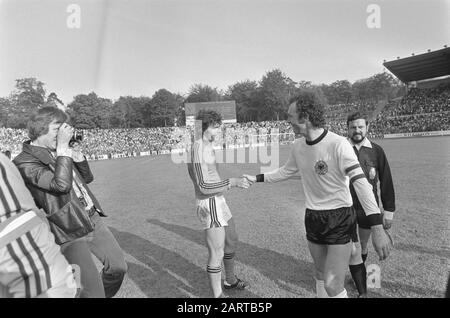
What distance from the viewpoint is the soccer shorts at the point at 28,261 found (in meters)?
1.53

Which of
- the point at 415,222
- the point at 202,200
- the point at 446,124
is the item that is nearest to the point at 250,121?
the point at 446,124

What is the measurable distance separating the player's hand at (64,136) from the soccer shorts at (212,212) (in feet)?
4.54

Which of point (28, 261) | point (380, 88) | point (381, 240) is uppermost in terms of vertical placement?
point (380, 88)

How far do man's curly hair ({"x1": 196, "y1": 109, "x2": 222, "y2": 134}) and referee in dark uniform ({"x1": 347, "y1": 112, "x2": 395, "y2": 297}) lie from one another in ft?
5.02

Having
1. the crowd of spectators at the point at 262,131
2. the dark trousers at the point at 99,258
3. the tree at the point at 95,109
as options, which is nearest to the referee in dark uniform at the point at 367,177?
the dark trousers at the point at 99,258

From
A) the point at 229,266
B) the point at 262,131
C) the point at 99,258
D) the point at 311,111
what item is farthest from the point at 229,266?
the point at 262,131

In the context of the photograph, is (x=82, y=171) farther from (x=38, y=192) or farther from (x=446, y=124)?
(x=446, y=124)

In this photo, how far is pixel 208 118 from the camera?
3.20 meters

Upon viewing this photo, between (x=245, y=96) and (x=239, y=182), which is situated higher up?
(x=245, y=96)

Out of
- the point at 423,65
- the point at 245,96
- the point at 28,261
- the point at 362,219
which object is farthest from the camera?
the point at 423,65

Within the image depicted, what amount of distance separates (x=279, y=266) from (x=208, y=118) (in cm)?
235

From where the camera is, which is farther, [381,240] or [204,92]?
[204,92]

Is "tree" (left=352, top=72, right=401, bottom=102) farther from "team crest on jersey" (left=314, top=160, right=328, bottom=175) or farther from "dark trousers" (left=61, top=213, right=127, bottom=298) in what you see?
"dark trousers" (left=61, top=213, right=127, bottom=298)

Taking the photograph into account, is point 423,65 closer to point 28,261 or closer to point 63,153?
point 63,153
